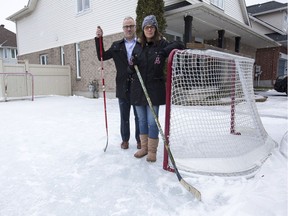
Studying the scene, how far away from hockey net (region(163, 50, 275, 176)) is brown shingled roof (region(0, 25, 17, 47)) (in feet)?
103

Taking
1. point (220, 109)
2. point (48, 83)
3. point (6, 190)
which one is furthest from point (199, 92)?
point (48, 83)

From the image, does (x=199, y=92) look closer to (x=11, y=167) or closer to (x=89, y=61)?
(x=11, y=167)

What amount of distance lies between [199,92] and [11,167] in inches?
111

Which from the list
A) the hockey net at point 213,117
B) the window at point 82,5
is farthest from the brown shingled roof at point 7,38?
the hockey net at point 213,117

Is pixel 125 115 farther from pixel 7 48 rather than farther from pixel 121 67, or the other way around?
pixel 7 48

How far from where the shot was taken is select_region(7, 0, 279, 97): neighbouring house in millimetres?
9781

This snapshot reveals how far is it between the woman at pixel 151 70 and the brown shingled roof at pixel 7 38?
31.6 metres

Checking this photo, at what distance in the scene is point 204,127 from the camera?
376 centimetres

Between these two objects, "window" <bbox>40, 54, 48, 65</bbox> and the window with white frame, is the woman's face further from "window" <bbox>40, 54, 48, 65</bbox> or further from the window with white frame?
"window" <bbox>40, 54, 48, 65</bbox>

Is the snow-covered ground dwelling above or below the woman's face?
below

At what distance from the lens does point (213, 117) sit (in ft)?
14.5

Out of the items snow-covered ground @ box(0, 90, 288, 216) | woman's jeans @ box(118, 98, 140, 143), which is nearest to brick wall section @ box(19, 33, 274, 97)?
woman's jeans @ box(118, 98, 140, 143)

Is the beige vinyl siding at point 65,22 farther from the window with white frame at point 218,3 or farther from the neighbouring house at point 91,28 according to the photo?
the window with white frame at point 218,3

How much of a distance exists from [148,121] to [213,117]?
1.81m
